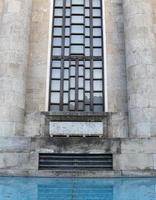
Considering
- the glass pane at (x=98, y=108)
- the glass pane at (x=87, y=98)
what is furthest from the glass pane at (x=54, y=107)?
the glass pane at (x=98, y=108)

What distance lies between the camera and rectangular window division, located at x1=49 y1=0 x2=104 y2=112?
16516 mm

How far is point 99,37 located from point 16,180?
8.74 m

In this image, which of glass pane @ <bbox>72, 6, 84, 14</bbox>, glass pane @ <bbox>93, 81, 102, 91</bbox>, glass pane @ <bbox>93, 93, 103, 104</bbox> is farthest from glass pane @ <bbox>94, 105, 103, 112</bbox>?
glass pane @ <bbox>72, 6, 84, 14</bbox>

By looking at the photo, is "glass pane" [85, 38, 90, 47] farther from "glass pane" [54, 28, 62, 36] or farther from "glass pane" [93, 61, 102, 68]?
"glass pane" [54, 28, 62, 36]

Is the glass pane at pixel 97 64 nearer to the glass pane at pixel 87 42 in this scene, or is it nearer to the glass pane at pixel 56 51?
the glass pane at pixel 87 42

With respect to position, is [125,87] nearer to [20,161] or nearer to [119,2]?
[119,2]

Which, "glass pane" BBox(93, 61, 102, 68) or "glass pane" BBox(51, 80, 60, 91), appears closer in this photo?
"glass pane" BBox(51, 80, 60, 91)

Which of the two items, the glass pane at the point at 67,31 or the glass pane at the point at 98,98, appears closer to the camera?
the glass pane at the point at 98,98

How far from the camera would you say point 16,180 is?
11.8 metres

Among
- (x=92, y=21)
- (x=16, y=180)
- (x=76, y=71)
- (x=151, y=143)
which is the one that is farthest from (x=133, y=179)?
(x=92, y=21)

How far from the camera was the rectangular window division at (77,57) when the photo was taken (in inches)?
650

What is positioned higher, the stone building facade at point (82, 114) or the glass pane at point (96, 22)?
the glass pane at point (96, 22)

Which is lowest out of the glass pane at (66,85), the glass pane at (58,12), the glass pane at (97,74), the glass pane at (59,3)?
the glass pane at (66,85)

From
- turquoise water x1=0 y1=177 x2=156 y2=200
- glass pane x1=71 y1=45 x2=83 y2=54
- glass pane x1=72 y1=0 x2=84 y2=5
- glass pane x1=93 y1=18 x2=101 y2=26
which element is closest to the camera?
turquoise water x1=0 y1=177 x2=156 y2=200
